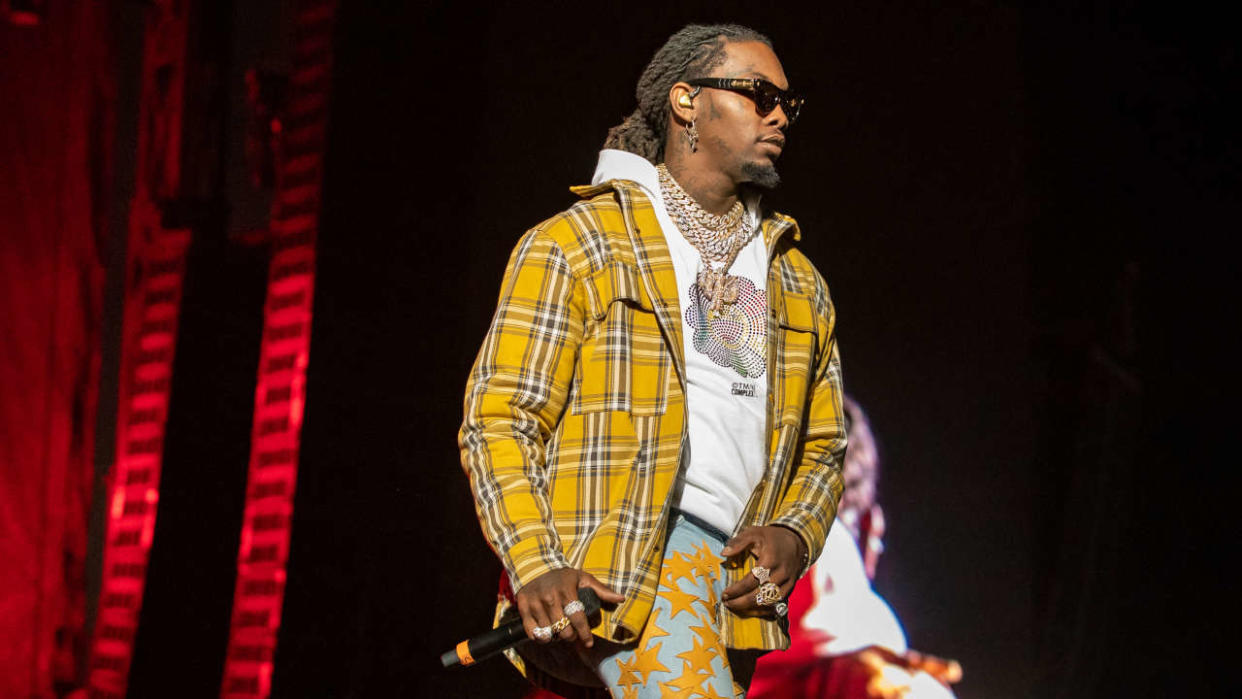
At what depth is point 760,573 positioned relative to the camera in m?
1.94

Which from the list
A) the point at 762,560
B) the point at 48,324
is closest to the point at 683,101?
the point at 762,560

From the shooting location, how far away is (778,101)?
7.57ft

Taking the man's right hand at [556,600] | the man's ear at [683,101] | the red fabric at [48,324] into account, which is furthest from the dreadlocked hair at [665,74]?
the red fabric at [48,324]

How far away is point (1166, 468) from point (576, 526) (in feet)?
12.5

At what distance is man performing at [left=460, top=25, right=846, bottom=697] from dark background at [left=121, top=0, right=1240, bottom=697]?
132cm

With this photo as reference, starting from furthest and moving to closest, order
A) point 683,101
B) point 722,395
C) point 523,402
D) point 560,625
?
point 683,101
point 722,395
point 523,402
point 560,625

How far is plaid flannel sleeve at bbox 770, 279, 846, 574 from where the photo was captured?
A: 6.78 feet

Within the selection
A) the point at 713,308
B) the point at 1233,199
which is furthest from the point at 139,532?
the point at 1233,199

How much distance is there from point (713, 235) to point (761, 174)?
16cm

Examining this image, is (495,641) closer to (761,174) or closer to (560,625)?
(560,625)

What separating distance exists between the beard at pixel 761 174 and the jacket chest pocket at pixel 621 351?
0.35 meters

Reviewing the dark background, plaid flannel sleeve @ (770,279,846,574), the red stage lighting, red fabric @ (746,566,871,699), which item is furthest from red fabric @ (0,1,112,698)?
red fabric @ (746,566,871,699)

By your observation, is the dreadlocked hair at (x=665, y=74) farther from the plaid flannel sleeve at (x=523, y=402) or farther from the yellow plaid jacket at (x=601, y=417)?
the plaid flannel sleeve at (x=523, y=402)

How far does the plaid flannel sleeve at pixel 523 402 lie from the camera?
72.1 inches
